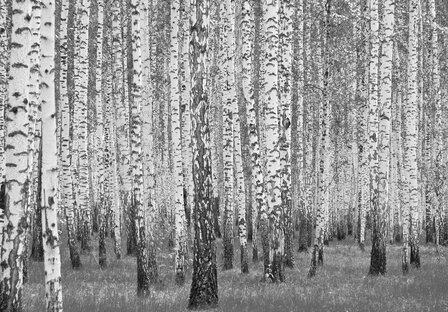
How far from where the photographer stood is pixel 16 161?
688 cm

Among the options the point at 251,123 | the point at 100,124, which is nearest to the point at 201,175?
the point at 251,123

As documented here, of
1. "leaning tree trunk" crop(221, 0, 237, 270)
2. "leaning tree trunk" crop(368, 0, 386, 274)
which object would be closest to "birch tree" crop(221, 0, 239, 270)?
"leaning tree trunk" crop(221, 0, 237, 270)

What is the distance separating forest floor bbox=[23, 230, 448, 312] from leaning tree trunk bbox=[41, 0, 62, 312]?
2.07 metres

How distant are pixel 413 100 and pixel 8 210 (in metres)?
12.0

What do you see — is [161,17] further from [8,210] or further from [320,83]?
[8,210]

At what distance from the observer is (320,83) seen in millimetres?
22797

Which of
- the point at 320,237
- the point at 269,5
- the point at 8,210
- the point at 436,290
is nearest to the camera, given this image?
the point at 8,210

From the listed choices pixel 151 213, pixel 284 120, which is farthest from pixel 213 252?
pixel 284 120

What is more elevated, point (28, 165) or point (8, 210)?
point (28, 165)

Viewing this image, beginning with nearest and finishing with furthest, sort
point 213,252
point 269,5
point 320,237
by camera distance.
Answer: point 213,252 < point 269,5 < point 320,237

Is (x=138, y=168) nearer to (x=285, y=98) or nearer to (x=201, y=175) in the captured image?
(x=201, y=175)

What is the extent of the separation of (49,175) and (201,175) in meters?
2.87

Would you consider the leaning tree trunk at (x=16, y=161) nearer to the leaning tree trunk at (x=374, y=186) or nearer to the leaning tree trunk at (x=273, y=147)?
the leaning tree trunk at (x=273, y=147)

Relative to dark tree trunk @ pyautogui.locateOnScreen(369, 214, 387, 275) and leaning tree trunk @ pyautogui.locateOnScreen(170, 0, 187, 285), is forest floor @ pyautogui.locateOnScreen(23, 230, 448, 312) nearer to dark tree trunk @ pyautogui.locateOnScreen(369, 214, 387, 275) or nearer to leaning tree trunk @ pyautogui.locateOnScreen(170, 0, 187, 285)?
dark tree trunk @ pyautogui.locateOnScreen(369, 214, 387, 275)
